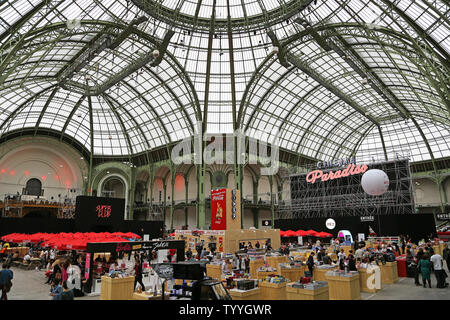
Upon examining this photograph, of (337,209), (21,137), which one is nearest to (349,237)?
(337,209)

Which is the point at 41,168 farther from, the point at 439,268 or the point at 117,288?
the point at 439,268

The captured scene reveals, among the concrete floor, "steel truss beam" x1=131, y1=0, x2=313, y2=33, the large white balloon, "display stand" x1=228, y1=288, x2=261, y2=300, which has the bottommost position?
the concrete floor

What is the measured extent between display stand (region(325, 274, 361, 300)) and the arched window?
47.7 metres

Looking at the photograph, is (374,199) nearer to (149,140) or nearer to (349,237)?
(349,237)

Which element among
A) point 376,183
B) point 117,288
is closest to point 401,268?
point 376,183

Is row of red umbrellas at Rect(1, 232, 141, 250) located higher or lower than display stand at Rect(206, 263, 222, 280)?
higher

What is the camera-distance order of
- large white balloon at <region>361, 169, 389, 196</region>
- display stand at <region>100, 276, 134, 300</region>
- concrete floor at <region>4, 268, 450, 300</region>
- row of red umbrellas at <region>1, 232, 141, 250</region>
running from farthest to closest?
large white balloon at <region>361, 169, 389, 196</region> → row of red umbrellas at <region>1, 232, 141, 250</region> → concrete floor at <region>4, 268, 450, 300</region> → display stand at <region>100, 276, 134, 300</region>

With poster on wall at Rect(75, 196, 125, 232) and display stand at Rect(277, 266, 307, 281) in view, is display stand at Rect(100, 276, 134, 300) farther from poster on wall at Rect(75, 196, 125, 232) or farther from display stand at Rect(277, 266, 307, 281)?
poster on wall at Rect(75, 196, 125, 232)

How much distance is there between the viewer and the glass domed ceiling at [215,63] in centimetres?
2434

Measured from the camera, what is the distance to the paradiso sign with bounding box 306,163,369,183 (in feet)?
123

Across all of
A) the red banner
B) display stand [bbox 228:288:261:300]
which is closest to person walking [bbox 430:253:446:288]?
display stand [bbox 228:288:261:300]
